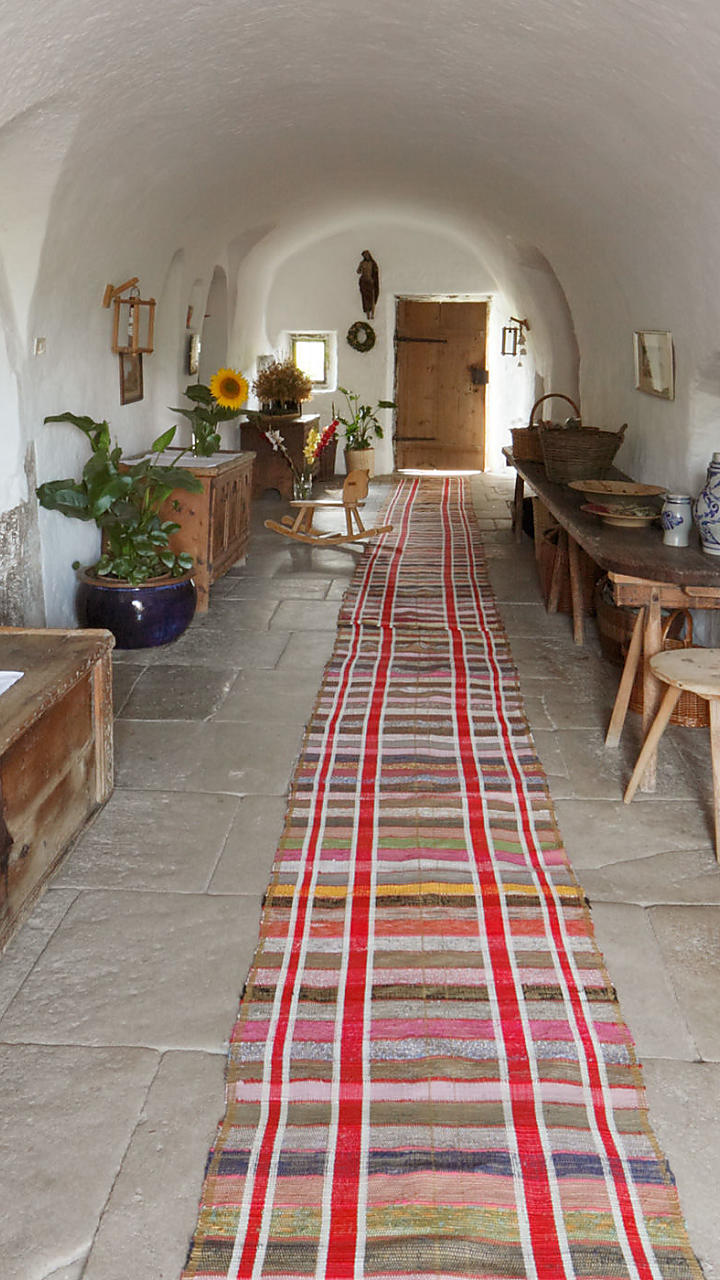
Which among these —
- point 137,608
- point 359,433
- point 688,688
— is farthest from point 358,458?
point 688,688

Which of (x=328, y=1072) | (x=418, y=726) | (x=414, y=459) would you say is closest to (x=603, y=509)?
(x=418, y=726)

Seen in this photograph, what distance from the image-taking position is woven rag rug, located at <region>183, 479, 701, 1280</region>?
1770 mm

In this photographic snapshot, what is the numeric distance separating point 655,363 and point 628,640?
5.12 ft

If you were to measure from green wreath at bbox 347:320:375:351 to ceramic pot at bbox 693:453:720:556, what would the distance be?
8503 mm

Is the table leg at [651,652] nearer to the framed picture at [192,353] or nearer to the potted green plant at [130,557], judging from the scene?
the potted green plant at [130,557]

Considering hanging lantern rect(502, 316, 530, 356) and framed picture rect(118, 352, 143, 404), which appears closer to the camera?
framed picture rect(118, 352, 143, 404)

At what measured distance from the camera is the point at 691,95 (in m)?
3.31

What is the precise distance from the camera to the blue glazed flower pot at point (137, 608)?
5008 millimetres

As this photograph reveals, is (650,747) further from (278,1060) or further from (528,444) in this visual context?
(528,444)

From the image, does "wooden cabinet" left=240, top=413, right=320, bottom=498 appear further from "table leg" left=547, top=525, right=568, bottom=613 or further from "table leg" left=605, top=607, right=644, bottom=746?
"table leg" left=605, top=607, right=644, bottom=746

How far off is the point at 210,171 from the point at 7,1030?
489 centimetres

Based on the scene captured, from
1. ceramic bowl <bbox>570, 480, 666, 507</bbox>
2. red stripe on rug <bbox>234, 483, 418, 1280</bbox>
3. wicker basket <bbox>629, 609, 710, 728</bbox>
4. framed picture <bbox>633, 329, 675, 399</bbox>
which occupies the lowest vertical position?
red stripe on rug <bbox>234, 483, 418, 1280</bbox>

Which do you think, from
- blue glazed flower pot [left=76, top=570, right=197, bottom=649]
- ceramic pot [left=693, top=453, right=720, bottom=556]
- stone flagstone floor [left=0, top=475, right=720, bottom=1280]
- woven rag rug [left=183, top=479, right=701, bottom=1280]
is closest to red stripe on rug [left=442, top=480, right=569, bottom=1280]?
woven rag rug [left=183, top=479, right=701, bottom=1280]

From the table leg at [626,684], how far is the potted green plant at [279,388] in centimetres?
670
